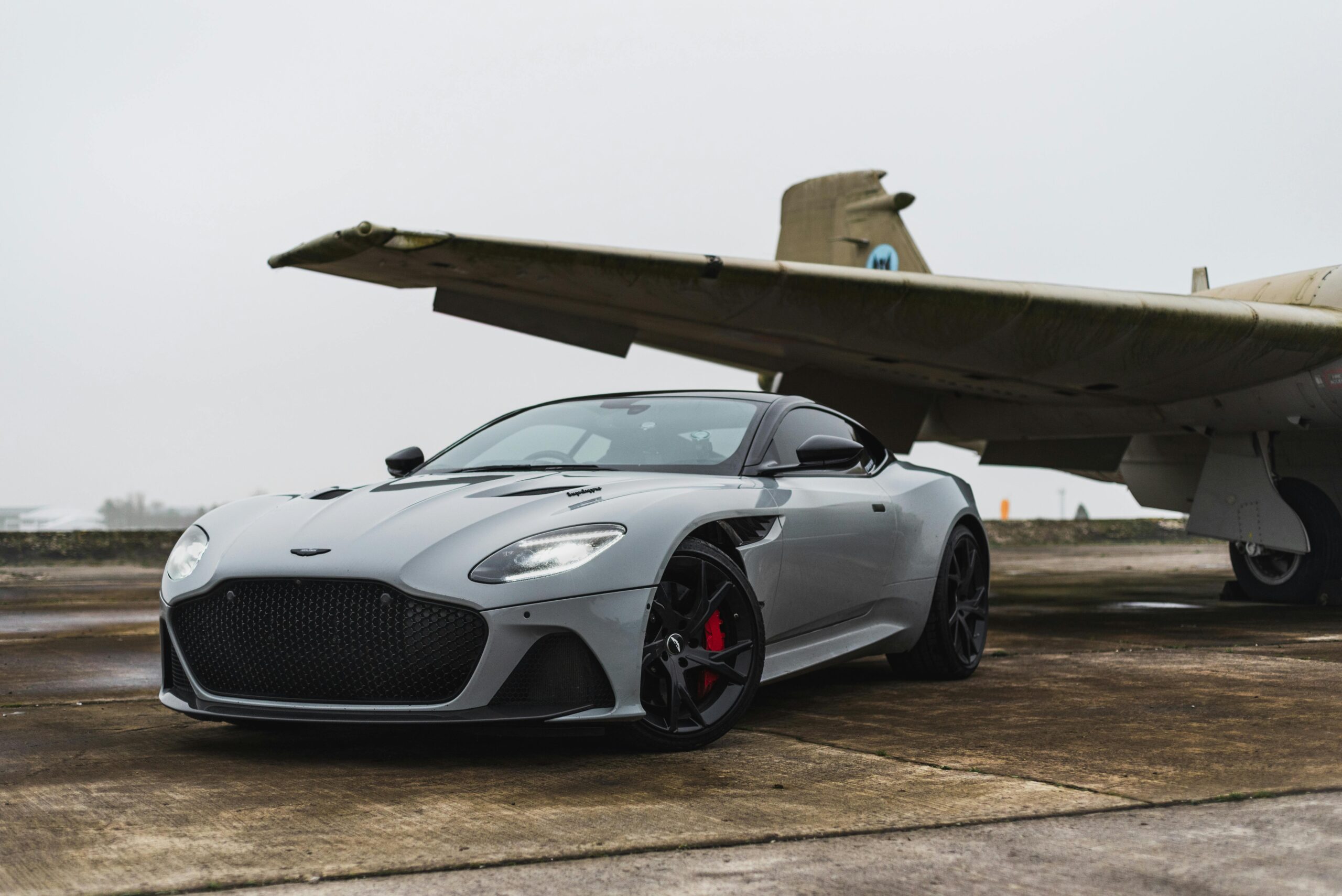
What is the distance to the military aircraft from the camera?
8562 millimetres

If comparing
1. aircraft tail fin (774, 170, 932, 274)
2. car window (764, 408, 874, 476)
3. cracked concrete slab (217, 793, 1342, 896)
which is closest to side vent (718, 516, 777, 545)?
car window (764, 408, 874, 476)

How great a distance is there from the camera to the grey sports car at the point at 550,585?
3.81 meters

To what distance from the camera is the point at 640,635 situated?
394cm

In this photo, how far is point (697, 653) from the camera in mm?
4230

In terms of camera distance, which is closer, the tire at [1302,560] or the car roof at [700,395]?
the car roof at [700,395]

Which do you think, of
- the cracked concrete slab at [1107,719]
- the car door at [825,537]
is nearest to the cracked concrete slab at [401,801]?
the cracked concrete slab at [1107,719]

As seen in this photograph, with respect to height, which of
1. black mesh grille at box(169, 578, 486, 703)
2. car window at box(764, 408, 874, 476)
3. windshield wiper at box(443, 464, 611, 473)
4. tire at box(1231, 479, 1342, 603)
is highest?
car window at box(764, 408, 874, 476)

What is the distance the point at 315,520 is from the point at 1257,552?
9.65m

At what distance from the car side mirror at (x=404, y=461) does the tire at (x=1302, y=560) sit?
8.37 meters

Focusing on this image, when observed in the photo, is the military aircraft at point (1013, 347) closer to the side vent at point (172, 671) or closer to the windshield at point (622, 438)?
the windshield at point (622, 438)

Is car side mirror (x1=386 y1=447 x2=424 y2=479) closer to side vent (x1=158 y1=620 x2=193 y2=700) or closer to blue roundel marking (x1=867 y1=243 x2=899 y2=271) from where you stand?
side vent (x1=158 y1=620 x2=193 y2=700)

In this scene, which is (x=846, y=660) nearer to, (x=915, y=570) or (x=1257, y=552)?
(x=915, y=570)

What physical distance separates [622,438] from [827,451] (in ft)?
2.90

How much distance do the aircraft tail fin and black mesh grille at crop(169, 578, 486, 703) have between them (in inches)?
419
